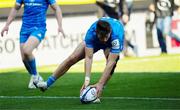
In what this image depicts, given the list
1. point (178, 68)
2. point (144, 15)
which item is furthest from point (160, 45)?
point (178, 68)

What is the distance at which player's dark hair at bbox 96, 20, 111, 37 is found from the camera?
37.7ft

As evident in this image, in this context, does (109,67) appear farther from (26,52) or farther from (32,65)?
(32,65)

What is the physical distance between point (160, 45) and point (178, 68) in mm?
5078

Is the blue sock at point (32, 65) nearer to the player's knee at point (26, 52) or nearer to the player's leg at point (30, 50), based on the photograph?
the player's leg at point (30, 50)

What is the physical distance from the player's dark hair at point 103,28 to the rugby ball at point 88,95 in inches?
38.2

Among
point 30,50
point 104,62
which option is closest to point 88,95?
point 30,50

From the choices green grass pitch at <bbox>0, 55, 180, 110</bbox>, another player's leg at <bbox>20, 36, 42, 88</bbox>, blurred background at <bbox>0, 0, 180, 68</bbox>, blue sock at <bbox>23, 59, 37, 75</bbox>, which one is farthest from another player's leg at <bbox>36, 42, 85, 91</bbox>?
blurred background at <bbox>0, 0, 180, 68</bbox>

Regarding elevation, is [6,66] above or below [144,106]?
below

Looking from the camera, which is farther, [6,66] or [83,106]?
[6,66]

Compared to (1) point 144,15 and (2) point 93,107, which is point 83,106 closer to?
(2) point 93,107

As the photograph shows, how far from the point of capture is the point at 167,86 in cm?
1511

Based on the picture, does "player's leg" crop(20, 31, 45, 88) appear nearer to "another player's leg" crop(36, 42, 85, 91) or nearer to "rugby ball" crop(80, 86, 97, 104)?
"another player's leg" crop(36, 42, 85, 91)

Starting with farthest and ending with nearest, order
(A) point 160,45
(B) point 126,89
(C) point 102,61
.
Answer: (A) point 160,45
(C) point 102,61
(B) point 126,89

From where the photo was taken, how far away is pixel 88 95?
39.3ft
